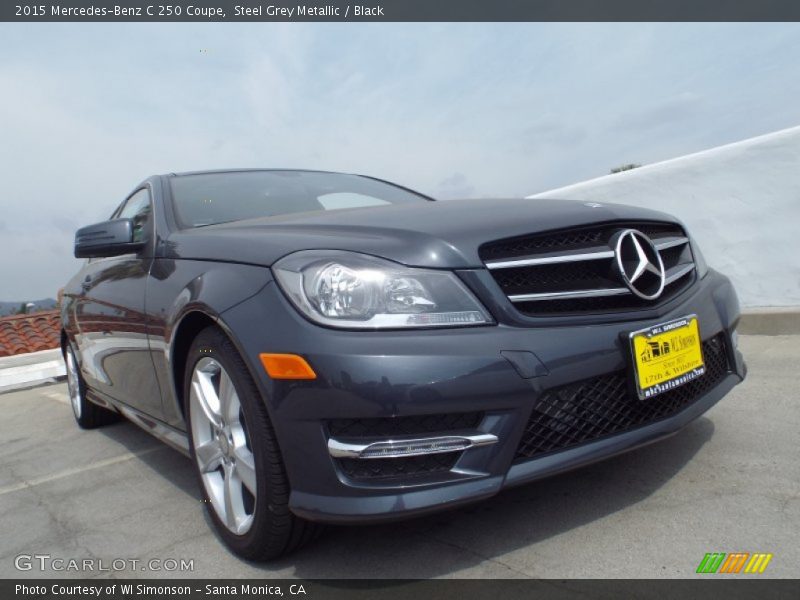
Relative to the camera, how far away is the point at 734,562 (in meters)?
1.78

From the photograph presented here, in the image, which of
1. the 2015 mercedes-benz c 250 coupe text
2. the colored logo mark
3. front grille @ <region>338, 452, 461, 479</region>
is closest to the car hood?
the 2015 mercedes-benz c 250 coupe text

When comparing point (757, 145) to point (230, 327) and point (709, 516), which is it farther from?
point (230, 327)

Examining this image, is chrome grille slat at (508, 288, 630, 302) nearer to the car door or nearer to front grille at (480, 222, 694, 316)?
front grille at (480, 222, 694, 316)

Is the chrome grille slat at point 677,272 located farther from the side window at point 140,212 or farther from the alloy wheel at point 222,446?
the side window at point 140,212

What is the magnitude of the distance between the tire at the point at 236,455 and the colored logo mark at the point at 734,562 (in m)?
1.12

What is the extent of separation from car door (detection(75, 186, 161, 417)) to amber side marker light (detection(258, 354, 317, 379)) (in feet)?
3.69

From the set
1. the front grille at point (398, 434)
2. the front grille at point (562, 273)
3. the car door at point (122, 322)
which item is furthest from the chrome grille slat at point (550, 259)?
the car door at point (122, 322)

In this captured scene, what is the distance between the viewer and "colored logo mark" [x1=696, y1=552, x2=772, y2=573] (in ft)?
5.72

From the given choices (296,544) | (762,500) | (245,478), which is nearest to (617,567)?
(762,500)

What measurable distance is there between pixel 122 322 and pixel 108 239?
43cm

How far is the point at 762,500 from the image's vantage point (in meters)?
2.12

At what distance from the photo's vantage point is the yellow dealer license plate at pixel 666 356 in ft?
6.39

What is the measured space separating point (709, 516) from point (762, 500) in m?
0.22

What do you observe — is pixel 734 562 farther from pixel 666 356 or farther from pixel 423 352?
pixel 423 352
